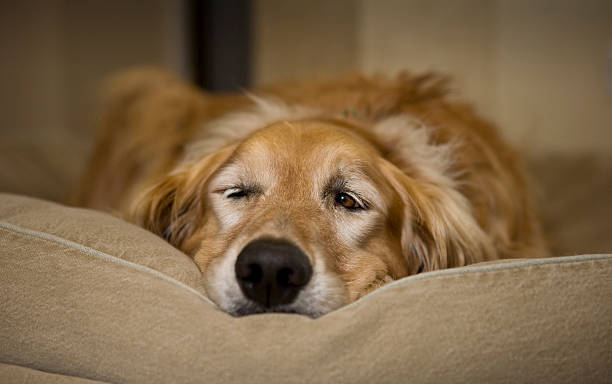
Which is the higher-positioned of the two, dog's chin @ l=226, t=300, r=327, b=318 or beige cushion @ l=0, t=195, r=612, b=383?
beige cushion @ l=0, t=195, r=612, b=383

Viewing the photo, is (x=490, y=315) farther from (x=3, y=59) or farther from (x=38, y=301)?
(x=3, y=59)

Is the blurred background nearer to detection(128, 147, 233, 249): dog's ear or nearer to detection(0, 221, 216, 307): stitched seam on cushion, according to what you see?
detection(128, 147, 233, 249): dog's ear

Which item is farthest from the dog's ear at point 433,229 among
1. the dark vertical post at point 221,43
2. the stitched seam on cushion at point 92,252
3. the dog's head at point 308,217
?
the dark vertical post at point 221,43

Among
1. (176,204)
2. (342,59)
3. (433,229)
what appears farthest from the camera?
(342,59)

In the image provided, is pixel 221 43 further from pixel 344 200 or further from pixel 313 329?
pixel 313 329

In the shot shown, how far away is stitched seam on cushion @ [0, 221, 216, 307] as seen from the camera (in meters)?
1.13

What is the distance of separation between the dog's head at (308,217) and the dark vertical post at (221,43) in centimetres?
316

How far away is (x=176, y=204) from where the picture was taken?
5.68 feet

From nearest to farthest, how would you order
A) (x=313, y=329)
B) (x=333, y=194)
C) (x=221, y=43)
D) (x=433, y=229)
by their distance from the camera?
(x=313, y=329) → (x=333, y=194) → (x=433, y=229) → (x=221, y=43)

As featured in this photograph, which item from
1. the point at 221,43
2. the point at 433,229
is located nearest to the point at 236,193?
the point at 433,229

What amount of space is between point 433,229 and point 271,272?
614 mm

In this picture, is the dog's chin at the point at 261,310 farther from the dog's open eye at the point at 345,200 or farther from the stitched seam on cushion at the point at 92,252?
the dog's open eye at the point at 345,200

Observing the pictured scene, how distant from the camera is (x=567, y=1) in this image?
313 cm

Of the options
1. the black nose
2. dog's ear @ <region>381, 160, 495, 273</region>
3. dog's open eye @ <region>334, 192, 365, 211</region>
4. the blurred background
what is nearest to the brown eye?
dog's open eye @ <region>334, 192, 365, 211</region>
